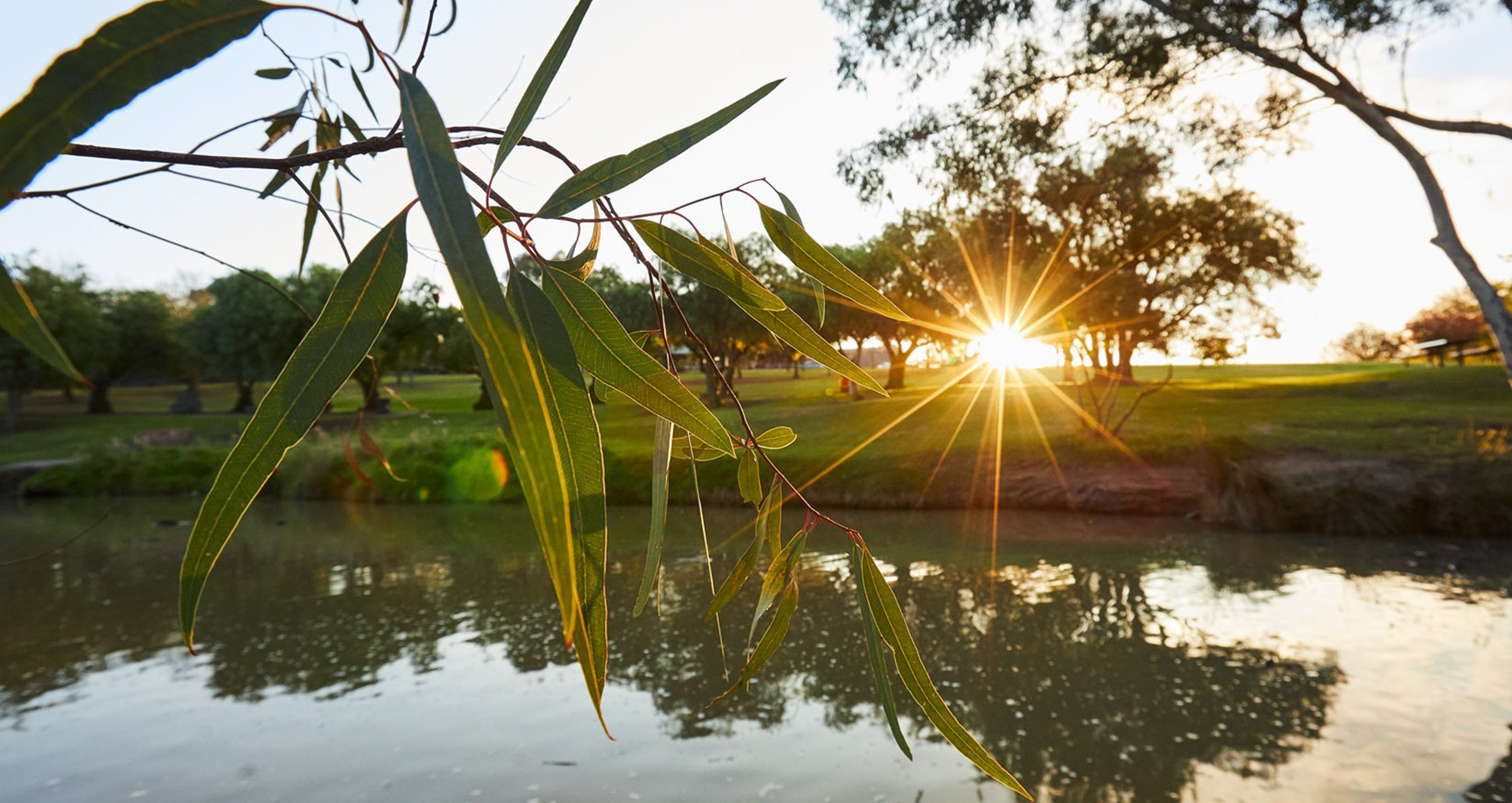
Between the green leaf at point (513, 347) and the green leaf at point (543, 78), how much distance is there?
0.12m

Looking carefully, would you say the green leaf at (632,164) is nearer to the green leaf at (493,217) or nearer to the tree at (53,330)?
the green leaf at (493,217)

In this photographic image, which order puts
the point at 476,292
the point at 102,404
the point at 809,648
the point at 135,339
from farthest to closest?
the point at 135,339 < the point at 102,404 < the point at 809,648 < the point at 476,292

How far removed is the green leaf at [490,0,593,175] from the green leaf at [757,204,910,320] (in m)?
0.28

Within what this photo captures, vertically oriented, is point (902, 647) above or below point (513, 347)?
below

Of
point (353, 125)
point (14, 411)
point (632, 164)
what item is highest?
point (353, 125)

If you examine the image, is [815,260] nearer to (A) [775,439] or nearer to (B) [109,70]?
(A) [775,439]

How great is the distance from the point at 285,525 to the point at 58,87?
1870 cm

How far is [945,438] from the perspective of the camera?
17.1 meters

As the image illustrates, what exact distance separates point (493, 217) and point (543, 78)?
0.18 meters

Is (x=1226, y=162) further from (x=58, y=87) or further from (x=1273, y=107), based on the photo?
(x=58, y=87)

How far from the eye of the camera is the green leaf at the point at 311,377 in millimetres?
560

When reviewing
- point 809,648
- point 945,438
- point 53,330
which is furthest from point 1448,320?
point 53,330

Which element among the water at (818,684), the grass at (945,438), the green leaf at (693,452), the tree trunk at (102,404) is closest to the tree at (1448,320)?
the grass at (945,438)

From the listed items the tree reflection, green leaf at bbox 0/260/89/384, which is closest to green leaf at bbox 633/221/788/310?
green leaf at bbox 0/260/89/384
